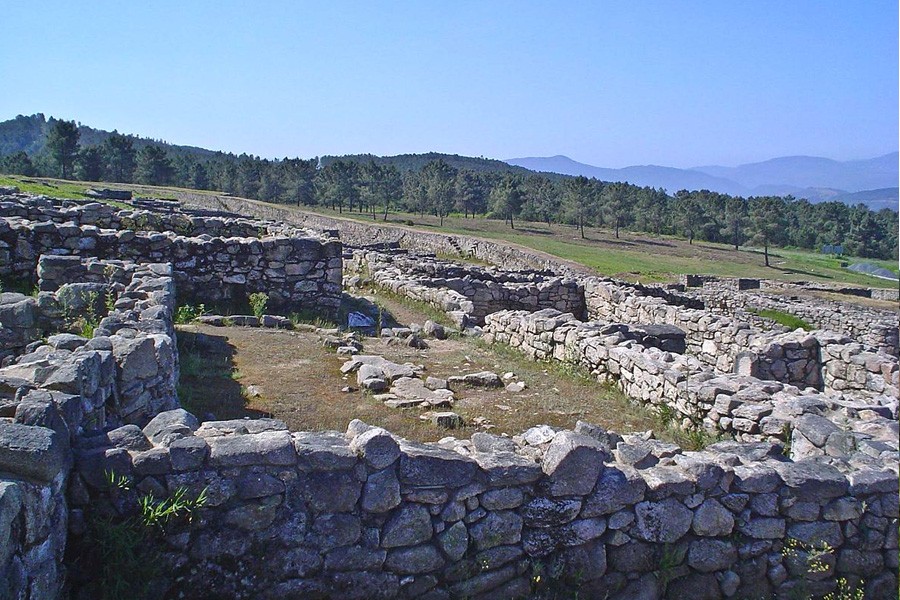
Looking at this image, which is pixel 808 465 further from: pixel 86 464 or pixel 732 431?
pixel 86 464

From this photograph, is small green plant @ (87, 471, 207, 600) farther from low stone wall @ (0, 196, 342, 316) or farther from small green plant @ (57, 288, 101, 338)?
low stone wall @ (0, 196, 342, 316)

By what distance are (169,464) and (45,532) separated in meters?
0.82

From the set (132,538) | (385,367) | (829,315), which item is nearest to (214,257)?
(385,367)

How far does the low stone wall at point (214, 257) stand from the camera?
14195mm

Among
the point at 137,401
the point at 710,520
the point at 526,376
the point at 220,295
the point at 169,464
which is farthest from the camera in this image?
the point at 220,295

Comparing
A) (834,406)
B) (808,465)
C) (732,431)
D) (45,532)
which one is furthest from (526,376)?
(45,532)

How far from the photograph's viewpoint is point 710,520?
555 centimetres

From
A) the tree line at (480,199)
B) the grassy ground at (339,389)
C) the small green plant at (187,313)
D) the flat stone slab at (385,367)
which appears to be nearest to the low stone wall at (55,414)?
the grassy ground at (339,389)

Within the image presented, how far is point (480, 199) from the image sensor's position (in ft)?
395

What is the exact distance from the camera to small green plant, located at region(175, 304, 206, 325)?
12875 mm

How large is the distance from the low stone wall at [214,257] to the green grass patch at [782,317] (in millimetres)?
21376

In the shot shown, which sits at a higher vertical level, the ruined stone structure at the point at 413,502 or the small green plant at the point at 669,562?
the ruined stone structure at the point at 413,502

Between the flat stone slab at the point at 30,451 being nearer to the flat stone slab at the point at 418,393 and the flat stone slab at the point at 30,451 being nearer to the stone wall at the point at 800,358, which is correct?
the flat stone slab at the point at 418,393

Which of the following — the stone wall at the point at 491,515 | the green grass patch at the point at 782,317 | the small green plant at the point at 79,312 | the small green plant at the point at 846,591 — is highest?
the small green plant at the point at 79,312
